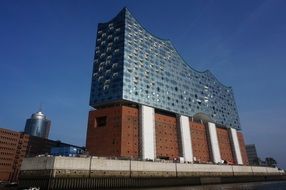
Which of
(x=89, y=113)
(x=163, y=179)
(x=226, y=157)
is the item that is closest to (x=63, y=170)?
(x=163, y=179)

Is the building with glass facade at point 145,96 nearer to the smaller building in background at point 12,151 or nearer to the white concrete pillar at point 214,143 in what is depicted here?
the white concrete pillar at point 214,143

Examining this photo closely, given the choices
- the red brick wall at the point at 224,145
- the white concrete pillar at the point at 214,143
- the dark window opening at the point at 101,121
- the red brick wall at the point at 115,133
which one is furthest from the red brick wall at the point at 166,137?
the red brick wall at the point at 224,145

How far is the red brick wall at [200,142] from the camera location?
375ft

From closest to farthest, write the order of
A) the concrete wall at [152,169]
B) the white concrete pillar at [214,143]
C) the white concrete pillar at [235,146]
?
1. the concrete wall at [152,169]
2. the white concrete pillar at [214,143]
3. the white concrete pillar at [235,146]

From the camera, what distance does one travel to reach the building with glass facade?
91.7 metres

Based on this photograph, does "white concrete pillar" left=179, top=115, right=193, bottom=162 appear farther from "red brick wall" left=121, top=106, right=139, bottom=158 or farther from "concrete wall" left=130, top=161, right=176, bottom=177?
"concrete wall" left=130, top=161, right=176, bottom=177

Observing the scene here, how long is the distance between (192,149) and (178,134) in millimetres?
10091

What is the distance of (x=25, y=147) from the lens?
145750mm

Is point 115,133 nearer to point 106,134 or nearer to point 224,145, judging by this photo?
point 106,134

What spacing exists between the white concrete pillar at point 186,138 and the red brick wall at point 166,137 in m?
2.91

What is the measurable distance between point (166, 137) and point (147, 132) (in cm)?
1283

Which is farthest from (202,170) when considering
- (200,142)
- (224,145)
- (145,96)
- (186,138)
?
(224,145)

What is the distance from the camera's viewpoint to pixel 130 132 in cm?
8981

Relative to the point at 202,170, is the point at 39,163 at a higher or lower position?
lower
